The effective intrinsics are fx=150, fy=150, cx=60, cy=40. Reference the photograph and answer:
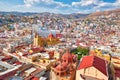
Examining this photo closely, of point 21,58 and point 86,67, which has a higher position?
point 86,67

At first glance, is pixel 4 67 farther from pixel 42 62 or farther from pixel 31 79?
pixel 31 79

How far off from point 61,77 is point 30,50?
17.8m

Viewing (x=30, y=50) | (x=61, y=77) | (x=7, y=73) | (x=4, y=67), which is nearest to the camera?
(x=61, y=77)

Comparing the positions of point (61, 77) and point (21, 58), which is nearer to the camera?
point (61, 77)

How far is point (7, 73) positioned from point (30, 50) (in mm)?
12388

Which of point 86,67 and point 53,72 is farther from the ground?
point 86,67

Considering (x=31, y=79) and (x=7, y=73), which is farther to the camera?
(x=7, y=73)

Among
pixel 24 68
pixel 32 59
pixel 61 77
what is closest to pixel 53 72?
pixel 61 77

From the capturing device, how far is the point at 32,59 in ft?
97.1

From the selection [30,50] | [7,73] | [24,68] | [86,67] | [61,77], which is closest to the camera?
[86,67]

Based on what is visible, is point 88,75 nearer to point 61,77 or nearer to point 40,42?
point 61,77

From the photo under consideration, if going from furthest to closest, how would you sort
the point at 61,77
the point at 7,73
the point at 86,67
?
the point at 7,73 → the point at 61,77 → the point at 86,67

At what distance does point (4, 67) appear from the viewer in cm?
2833

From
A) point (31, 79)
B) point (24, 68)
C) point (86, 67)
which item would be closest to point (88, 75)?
point (86, 67)
